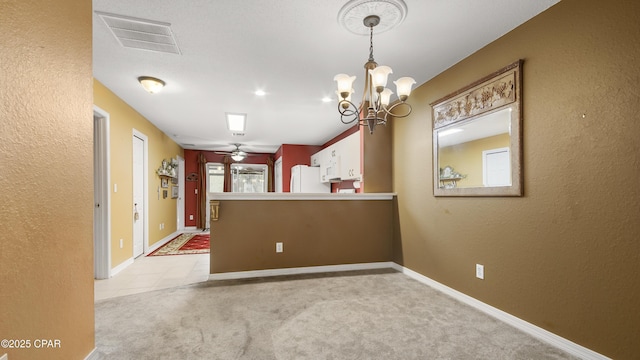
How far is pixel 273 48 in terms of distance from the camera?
242 centimetres

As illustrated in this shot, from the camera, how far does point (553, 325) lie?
1836 millimetres

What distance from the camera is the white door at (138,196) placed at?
420 centimetres

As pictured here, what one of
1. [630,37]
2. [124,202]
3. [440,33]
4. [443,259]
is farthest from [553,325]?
[124,202]

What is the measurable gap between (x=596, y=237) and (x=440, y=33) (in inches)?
69.7

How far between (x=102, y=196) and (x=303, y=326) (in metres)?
2.92

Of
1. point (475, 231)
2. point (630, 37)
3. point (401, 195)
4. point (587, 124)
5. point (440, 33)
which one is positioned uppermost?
point (440, 33)

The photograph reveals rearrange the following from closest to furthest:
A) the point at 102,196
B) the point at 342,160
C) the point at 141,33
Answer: the point at 141,33 < the point at 102,196 < the point at 342,160

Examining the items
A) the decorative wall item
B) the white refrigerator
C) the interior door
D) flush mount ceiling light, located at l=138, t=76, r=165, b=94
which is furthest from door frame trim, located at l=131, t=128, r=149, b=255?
the white refrigerator

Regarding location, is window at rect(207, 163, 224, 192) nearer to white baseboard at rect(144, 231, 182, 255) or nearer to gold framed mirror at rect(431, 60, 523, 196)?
white baseboard at rect(144, 231, 182, 255)

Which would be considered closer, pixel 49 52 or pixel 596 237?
pixel 49 52

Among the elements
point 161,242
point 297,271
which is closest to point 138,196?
point 161,242

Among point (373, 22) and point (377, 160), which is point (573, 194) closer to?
point (373, 22)

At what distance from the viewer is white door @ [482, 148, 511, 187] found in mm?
2166

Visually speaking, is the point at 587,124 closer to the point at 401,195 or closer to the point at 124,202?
the point at 401,195
